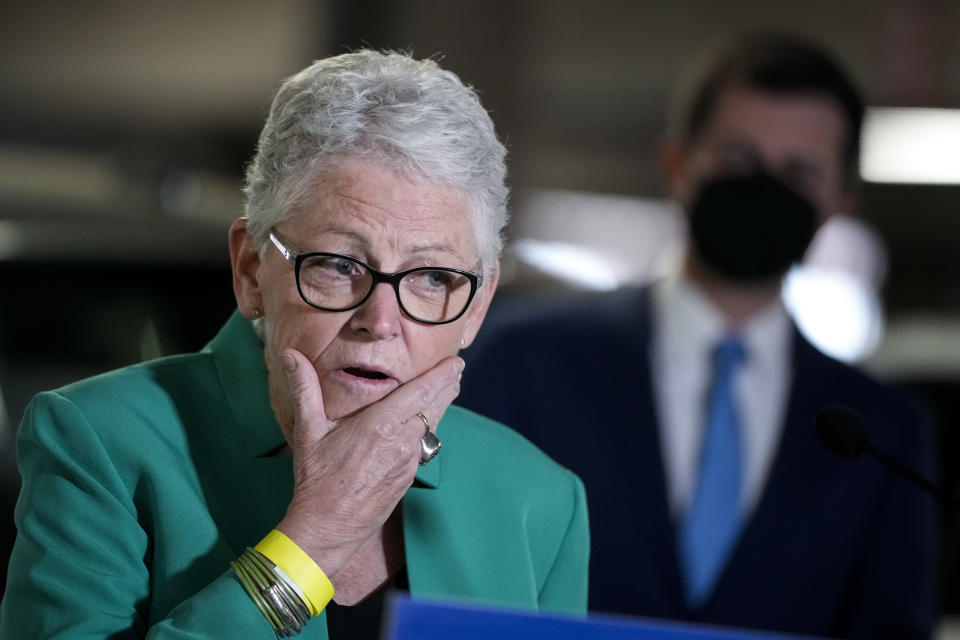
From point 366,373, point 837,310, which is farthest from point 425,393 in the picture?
point 837,310

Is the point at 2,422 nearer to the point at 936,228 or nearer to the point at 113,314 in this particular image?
the point at 113,314

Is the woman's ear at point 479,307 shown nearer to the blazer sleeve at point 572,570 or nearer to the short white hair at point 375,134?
the short white hair at point 375,134

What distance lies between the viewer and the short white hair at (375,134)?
1180mm

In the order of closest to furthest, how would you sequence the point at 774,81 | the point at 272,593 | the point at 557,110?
the point at 272,593, the point at 774,81, the point at 557,110

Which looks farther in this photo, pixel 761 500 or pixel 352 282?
pixel 761 500

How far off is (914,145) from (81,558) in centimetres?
774

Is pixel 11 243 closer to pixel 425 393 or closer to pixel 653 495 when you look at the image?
pixel 653 495

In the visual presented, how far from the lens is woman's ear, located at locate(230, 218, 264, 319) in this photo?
1261 mm

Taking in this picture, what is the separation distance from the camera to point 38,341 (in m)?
2.72

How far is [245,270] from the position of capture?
1270 millimetres

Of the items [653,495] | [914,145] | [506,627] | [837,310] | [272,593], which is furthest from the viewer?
[914,145]

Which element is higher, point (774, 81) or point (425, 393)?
point (774, 81)

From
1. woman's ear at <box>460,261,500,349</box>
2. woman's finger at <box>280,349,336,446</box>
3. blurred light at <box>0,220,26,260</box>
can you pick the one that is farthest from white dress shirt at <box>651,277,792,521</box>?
blurred light at <box>0,220,26,260</box>

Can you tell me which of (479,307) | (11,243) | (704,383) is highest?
(479,307)
